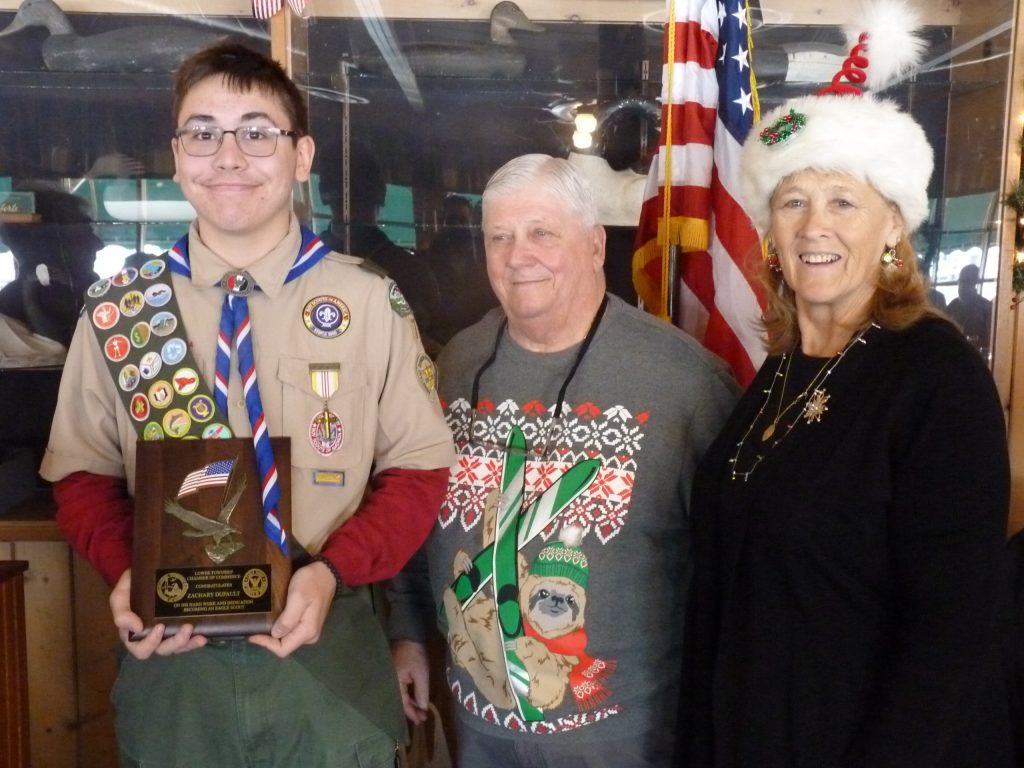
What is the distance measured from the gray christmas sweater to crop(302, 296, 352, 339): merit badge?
0.40 m

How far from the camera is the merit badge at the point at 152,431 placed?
1.43 metres

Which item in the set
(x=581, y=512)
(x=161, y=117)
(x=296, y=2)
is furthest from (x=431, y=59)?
(x=581, y=512)

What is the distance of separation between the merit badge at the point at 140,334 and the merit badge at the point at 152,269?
0.09 metres

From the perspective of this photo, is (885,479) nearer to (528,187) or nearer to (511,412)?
(511,412)

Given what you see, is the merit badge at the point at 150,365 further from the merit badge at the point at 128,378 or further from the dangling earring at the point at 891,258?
the dangling earring at the point at 891,258

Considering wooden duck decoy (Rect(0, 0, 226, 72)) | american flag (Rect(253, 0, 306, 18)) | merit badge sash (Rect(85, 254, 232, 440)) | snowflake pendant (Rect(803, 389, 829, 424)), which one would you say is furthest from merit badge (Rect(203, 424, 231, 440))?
wooden duck decoy (Rect(0, 0, 226, 72))

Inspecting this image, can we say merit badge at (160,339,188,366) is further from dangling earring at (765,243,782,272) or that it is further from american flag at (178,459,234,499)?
dangling earring at (765,243,782,272)

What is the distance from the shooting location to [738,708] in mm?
1445

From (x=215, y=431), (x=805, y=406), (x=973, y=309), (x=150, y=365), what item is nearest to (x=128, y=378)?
(x=150, y=365)

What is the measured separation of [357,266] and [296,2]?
117cm

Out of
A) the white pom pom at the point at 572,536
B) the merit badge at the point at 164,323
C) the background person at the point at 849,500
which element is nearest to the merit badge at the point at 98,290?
the merit badge at the point at 164,323

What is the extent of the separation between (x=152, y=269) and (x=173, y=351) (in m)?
0.16

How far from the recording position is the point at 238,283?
4.75 ft

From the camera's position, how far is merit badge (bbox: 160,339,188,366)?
1444 millimetres
